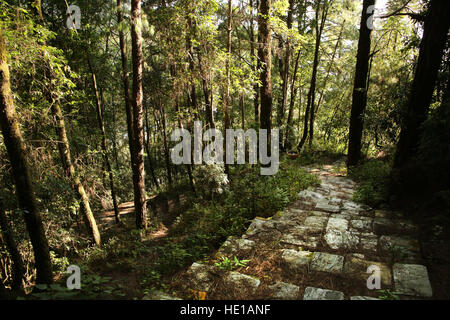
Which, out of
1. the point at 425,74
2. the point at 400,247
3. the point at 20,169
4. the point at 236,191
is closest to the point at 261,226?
the point at 400,247

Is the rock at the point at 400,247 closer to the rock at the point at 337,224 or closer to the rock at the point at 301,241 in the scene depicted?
the rock at the point at 337,224

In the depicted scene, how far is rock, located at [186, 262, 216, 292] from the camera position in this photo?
299 centimetres

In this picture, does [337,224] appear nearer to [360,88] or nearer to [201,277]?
[201,277]

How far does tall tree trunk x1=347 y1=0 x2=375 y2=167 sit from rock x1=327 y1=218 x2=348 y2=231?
5.08m

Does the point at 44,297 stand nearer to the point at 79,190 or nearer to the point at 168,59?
the point at 79,190

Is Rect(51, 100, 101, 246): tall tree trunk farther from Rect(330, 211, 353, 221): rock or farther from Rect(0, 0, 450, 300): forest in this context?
Rect(330, 211, 353, 221): rock

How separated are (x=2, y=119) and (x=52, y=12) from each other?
779cm

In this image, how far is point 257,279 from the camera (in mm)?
3082

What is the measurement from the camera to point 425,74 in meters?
4.58

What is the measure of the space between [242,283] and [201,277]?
0.57 metres

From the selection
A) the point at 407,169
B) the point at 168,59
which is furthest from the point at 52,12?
the point at 407,169

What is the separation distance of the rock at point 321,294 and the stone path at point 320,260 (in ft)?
0.04

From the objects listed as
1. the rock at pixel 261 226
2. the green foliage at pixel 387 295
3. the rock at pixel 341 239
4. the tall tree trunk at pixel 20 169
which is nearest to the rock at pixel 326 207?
the rock at pixel 341 239

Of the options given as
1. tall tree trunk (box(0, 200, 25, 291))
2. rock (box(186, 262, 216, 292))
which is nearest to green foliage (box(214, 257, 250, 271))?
rock (box(186, 262, 216, 292))
